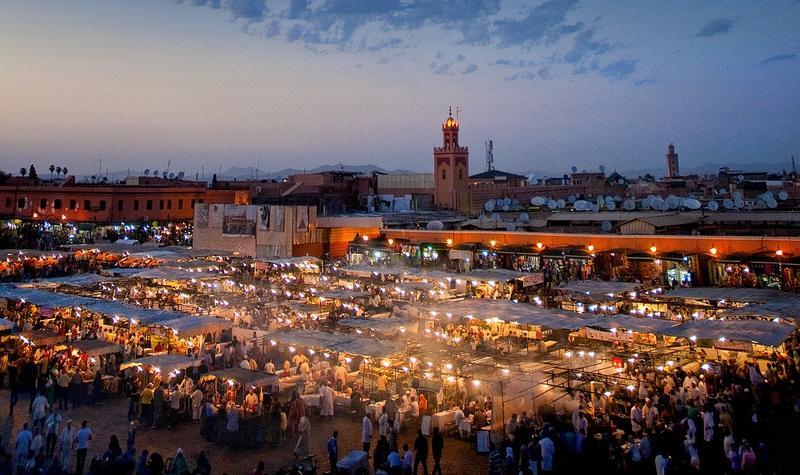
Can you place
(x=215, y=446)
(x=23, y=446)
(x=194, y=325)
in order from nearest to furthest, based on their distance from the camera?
(x=23, y=446) → (x=215, y=446) → (x=194, y=325)

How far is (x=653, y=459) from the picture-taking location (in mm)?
10273

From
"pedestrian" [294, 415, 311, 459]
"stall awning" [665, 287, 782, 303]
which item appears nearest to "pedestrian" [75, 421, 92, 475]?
"pedestrian" [294, 415, 311, 459]

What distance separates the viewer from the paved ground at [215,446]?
1088cm

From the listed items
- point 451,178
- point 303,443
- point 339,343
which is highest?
point 451,178

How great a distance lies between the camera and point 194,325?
16344mm

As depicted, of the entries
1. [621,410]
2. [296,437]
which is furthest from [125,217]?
[621,410]

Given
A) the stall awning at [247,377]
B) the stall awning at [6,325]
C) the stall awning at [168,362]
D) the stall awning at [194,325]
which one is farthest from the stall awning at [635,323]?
the stall awning at [6,325]

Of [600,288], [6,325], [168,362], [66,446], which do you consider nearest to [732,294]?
[600,288]

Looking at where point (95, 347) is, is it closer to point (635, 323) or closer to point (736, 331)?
point (635, 323)

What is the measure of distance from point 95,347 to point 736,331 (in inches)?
634

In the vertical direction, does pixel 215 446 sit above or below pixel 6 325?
below

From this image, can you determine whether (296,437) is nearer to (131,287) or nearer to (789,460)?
(789,460)

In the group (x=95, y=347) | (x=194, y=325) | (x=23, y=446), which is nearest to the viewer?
(x=23, y=446)

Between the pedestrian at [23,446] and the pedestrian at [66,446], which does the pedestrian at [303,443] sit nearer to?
the pedestrian at [66,446]
